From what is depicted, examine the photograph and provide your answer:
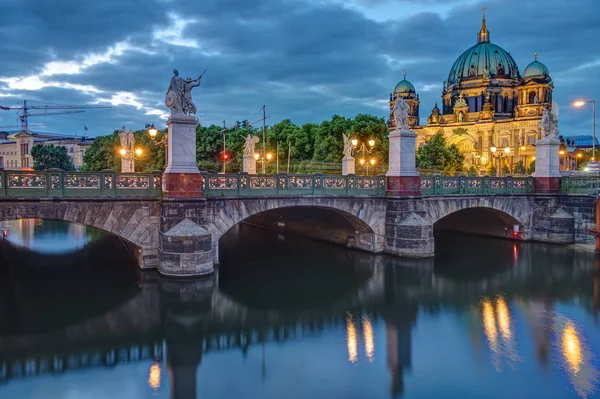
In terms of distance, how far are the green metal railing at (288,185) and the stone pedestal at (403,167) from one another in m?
0.76

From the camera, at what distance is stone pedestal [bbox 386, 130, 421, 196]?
2558 cm

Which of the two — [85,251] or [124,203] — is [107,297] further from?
[85,251]

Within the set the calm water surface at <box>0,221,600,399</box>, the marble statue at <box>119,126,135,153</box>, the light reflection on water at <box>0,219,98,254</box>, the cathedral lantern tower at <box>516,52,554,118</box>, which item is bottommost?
the calm water surface at <box>0,221,600,399</box>

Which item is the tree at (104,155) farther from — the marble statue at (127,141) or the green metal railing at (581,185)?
the green metal railing at (581,185)

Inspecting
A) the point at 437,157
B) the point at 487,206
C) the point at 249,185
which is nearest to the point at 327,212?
the point at 249,185

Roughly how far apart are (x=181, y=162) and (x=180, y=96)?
2747 mm

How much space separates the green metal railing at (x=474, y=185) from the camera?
27.5m

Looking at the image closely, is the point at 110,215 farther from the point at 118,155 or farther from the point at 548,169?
the point at 118,155

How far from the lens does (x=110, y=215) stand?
20219 millimetres

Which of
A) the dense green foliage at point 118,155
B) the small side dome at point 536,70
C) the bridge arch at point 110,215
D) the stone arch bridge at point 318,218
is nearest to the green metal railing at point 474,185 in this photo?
the stone arch bridge at point 318,218

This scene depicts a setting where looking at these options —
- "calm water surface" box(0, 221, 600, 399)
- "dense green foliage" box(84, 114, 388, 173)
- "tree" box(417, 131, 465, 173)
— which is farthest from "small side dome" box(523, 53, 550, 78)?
"calm water surface" box(0, 221, 600, 399)

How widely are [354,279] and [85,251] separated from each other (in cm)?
1717

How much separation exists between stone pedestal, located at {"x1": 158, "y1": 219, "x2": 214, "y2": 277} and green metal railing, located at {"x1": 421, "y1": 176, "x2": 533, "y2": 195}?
12.9m

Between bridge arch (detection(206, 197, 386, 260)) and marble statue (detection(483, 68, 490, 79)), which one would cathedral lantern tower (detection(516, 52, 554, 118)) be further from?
bridge arch (detection(206, 197, 386, 260))
